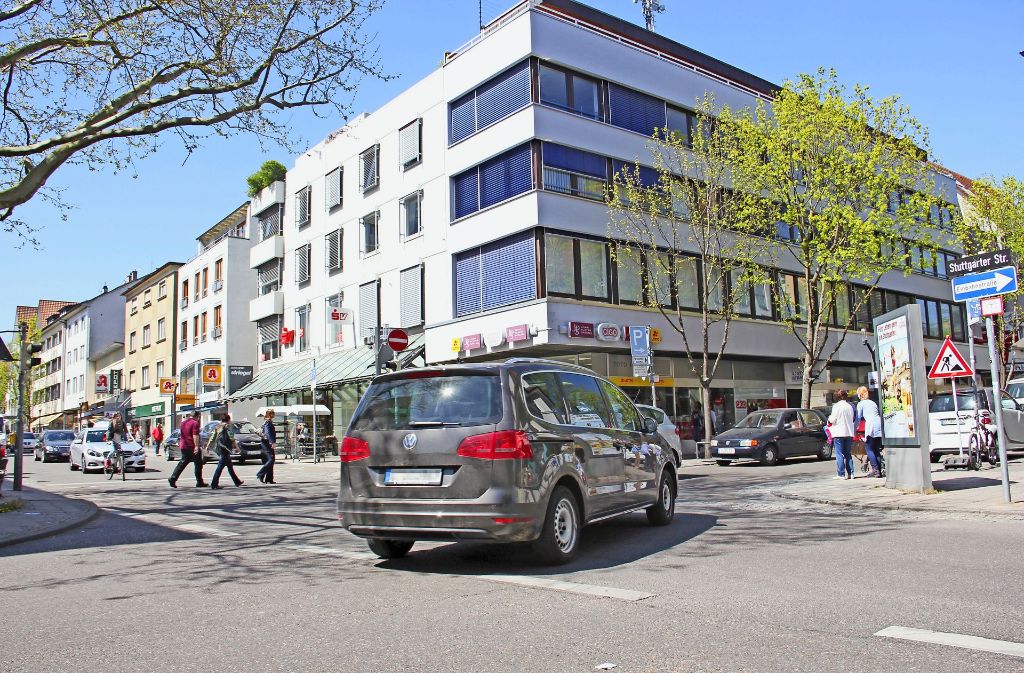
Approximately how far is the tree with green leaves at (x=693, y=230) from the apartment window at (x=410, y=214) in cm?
851

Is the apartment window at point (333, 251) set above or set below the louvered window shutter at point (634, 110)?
below

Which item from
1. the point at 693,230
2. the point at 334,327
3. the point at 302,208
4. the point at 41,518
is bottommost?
the point at 41,518

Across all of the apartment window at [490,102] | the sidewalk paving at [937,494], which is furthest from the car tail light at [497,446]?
the apartment window at [490,102]

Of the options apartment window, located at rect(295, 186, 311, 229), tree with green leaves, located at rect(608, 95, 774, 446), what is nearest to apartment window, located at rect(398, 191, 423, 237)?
tree with green leaves, located at rect(608, 95, 774, 446)

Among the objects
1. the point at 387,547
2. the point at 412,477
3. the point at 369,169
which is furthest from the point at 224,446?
the point at 369,169

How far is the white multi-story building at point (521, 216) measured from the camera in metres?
27.3

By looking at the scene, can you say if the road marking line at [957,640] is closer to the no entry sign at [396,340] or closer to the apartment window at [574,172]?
the no entry sign at [396,340]

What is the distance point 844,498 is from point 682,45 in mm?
29936

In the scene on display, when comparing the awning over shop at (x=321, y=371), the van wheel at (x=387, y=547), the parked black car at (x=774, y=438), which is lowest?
the van wheel at (x=387, y=547)

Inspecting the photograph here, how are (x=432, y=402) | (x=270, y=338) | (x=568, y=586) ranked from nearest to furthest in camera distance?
(x=568, y=586), (x=432, y=402), (x=270, y=338)

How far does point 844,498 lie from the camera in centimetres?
1243

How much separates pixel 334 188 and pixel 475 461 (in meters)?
34.7

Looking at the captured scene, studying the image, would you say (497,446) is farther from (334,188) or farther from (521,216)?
(334,188)

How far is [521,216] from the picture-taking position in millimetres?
27094
